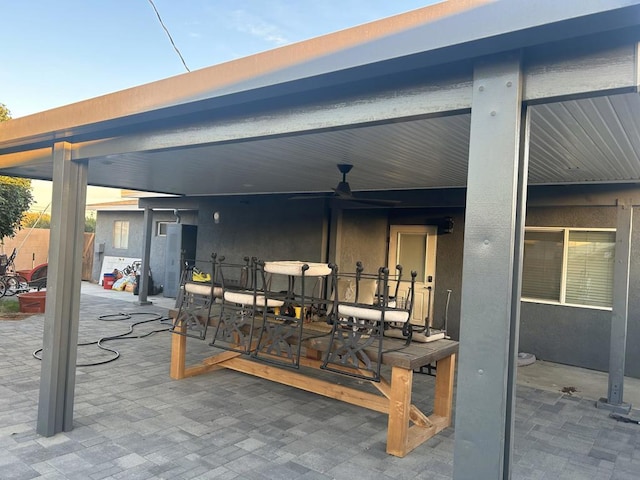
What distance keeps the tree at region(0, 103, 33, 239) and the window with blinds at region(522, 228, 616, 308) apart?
950 centimetres

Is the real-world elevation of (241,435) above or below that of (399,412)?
below

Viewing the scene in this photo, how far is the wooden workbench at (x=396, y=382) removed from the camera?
356 centimetres

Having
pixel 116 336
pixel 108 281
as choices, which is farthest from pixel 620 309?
pixel 108 281

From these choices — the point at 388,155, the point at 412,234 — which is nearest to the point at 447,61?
the point at 388,155

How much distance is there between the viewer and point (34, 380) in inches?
194

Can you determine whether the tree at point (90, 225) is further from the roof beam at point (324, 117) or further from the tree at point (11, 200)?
the roof beam at point (324, 117)

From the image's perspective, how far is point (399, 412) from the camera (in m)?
3.55

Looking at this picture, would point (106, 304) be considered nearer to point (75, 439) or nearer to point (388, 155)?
point (75, 439)

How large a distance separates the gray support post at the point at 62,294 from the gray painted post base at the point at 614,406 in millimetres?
5016

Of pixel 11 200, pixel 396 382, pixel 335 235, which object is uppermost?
pixel 11 200

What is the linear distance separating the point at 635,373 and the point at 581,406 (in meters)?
1.78

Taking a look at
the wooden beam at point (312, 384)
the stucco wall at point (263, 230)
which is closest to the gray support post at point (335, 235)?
the stucco wall at point (263, 230)

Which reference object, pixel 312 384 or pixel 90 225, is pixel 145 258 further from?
pixel 90 225

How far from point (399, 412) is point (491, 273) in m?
2.14
